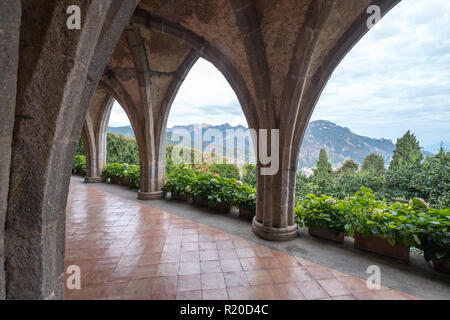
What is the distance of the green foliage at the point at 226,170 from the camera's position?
864 cm

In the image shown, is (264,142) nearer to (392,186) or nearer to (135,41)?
(135,41)

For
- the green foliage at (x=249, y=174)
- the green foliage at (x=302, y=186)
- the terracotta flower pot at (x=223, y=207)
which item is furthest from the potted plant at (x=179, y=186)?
the green foliage at (x=302, y=186)

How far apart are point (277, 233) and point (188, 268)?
153 cm

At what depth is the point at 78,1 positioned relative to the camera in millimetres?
1003

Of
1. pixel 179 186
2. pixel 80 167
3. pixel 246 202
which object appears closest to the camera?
pixel 246 202

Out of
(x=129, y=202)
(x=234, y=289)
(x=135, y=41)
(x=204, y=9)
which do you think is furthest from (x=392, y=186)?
(x=135, y=41)

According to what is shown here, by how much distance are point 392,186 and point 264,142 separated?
5.62 metres

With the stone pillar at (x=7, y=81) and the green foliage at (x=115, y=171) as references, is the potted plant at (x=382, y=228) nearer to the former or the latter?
the stone pillar at (x=7, y=81)

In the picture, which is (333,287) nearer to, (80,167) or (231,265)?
(231,265)

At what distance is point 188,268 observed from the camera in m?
2.50

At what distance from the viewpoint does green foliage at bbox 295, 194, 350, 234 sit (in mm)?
3185

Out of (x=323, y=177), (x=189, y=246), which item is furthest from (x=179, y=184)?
(x=323, y=177)

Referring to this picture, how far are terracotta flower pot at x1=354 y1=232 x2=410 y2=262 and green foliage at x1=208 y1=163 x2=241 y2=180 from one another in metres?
5.66

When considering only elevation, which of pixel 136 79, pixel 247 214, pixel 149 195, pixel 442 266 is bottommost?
pixel 442 266
